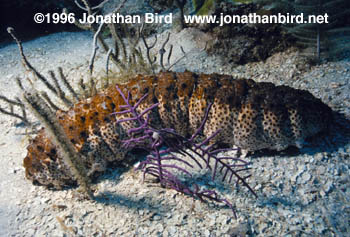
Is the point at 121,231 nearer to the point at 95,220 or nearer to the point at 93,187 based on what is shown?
the point at 95,220

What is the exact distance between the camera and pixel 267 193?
6.73 feet

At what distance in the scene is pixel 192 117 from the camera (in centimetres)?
257

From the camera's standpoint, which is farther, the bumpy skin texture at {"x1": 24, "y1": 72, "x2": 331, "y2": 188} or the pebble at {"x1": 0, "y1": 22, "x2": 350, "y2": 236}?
the bumpy skin texture at {"x1": 24, "y1": 72, "x2": 331, "y2": 188}

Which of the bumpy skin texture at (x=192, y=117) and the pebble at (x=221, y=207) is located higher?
the bumpy skin texture at (x=192, y=117)

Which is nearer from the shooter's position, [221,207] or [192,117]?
[221,207]

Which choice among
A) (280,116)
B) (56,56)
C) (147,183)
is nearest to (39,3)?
(56,56)

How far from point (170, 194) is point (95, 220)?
0.72 m

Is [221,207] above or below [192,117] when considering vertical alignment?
below

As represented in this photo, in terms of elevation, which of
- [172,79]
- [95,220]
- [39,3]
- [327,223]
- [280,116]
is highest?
[39,3]

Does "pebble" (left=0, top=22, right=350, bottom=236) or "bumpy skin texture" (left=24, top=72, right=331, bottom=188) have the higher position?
"bumpy skin texture" (left=24, top=72, right=331, bottom=188)

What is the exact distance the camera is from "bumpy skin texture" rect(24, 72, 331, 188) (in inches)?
90.1

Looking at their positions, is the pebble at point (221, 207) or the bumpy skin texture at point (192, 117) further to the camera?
the bumpy skin texture at point (192, 117)

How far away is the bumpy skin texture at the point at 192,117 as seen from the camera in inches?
90.1

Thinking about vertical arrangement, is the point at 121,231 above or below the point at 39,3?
below
